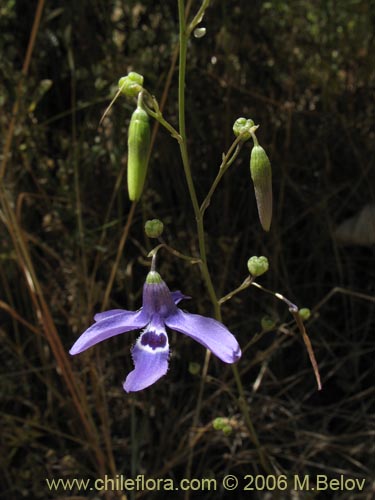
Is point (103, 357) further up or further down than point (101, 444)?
further up

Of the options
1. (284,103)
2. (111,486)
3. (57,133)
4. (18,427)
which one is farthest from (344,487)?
(57,133)

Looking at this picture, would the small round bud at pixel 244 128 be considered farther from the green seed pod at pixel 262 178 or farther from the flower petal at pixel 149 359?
the flower petal at pixel 149 359

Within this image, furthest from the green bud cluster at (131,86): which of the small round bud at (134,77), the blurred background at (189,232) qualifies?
the blurred background at (189,232)

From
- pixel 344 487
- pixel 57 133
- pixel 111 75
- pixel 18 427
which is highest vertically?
pixel 111 75

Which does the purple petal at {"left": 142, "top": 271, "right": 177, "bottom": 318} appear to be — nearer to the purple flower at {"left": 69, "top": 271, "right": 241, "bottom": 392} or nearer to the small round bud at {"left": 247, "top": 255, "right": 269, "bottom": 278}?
the purple flower at {"left": 69, "top": 271, "right": 241, "bottom": 392}

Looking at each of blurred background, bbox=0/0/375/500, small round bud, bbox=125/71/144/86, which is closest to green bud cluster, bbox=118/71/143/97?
small round bud, bbox=125/71/144/86

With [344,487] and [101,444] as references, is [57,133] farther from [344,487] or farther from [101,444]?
[344,487]
